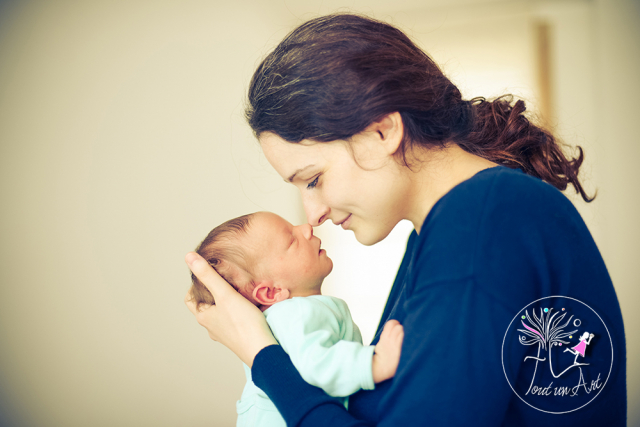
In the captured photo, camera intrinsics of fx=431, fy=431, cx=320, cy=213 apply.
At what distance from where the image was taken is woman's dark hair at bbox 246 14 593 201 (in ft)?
2.75

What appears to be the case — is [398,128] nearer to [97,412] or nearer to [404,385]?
[404,385]

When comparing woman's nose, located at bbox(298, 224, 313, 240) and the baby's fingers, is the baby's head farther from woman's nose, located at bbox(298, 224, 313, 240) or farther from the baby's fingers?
the baby's fingers

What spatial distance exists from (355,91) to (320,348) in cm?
52

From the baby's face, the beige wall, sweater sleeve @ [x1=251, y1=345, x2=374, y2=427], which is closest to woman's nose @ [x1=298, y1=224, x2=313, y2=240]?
the baby's face

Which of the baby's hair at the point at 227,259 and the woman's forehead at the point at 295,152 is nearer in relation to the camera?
the woman's forehead at the point at 295,152

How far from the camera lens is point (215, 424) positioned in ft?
7.84

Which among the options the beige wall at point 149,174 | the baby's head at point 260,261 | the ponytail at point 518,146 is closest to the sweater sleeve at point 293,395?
the baby's head at point 260,261

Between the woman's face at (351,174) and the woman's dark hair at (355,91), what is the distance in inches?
1.0

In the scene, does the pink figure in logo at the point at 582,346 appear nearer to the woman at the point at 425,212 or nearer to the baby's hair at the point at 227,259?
the woman at the point at 425,212

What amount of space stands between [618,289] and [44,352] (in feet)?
10.2

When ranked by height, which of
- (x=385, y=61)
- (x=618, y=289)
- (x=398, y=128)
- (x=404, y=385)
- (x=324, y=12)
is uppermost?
(x=324, y=12)

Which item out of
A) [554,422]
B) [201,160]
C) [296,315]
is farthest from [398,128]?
[201,160]

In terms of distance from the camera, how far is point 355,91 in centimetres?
83

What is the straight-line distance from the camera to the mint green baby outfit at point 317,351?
83 centimetres
